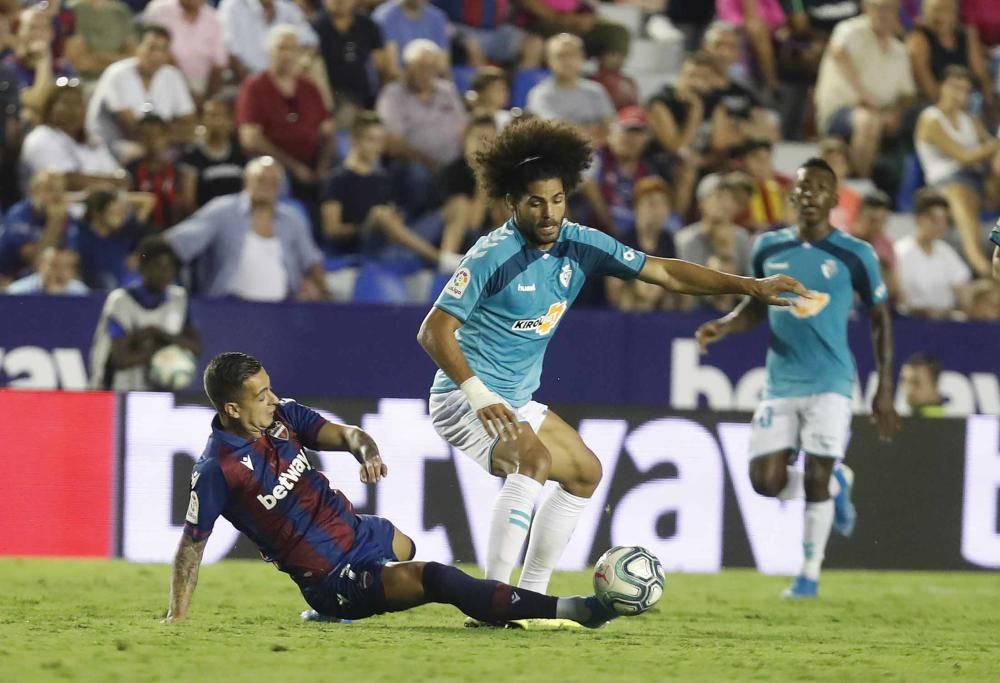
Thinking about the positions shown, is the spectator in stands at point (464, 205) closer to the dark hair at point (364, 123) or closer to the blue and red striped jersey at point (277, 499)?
the dark hair at point (364, 123)

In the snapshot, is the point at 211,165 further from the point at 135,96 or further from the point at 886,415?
the point at 886,415

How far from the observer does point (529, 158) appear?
727cm

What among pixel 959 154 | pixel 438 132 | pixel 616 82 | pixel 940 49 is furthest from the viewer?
pixel 940 49

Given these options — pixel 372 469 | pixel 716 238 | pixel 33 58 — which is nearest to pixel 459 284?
pixel 372 469

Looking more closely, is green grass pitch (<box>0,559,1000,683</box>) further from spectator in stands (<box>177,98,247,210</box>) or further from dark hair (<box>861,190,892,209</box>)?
dark hair (<box>861,190,892,209</box>)

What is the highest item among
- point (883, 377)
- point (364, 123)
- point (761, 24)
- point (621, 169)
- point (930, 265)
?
point (761, 24)

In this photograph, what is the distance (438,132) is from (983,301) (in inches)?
175

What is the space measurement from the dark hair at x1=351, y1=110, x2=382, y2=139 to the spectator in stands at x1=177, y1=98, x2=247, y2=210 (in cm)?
87

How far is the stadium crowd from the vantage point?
1252 cm

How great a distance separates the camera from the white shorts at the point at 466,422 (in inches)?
292

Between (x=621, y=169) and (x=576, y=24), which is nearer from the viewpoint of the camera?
(x=621, y=169)

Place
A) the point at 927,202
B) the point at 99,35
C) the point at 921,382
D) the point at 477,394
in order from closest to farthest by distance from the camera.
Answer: the point at 477,394, the point at 921,382, the point at 99,35, the point at 927,202

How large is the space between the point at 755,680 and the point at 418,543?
4.90 meters

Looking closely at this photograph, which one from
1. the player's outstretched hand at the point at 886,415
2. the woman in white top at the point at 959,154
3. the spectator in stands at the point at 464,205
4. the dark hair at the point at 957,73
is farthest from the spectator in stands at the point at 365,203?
the dark hair at the point at 957,73
